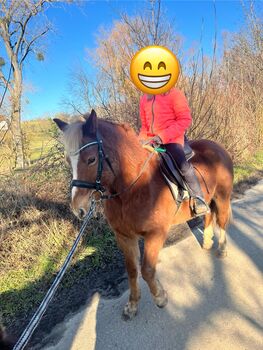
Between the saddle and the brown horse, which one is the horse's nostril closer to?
the brown horse

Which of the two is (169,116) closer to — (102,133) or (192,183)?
(192,183)

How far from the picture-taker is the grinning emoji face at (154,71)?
3398 millimetres

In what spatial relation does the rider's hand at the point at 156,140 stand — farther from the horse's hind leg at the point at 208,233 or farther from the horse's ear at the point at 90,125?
the horse's hind leg at the point at 208,233

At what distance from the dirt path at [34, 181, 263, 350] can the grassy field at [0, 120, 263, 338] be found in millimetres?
683

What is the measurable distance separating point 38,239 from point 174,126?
8.97ft

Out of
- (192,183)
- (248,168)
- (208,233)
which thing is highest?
(192,183)

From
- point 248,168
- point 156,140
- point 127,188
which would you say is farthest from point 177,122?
point 248,168

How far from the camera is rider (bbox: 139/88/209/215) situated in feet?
10.0

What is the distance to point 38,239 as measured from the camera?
4.30 metres

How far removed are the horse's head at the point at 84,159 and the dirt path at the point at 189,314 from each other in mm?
1505

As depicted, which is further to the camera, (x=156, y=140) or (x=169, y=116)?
(x=169, y=116)

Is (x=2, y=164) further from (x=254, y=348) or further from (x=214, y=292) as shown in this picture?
(x=254, y=348)

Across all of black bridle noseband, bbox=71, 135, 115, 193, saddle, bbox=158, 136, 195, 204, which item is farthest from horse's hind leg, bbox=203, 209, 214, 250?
black bridle noseband, bbox=71, 135, 115, 193

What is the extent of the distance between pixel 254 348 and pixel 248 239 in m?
2.08
